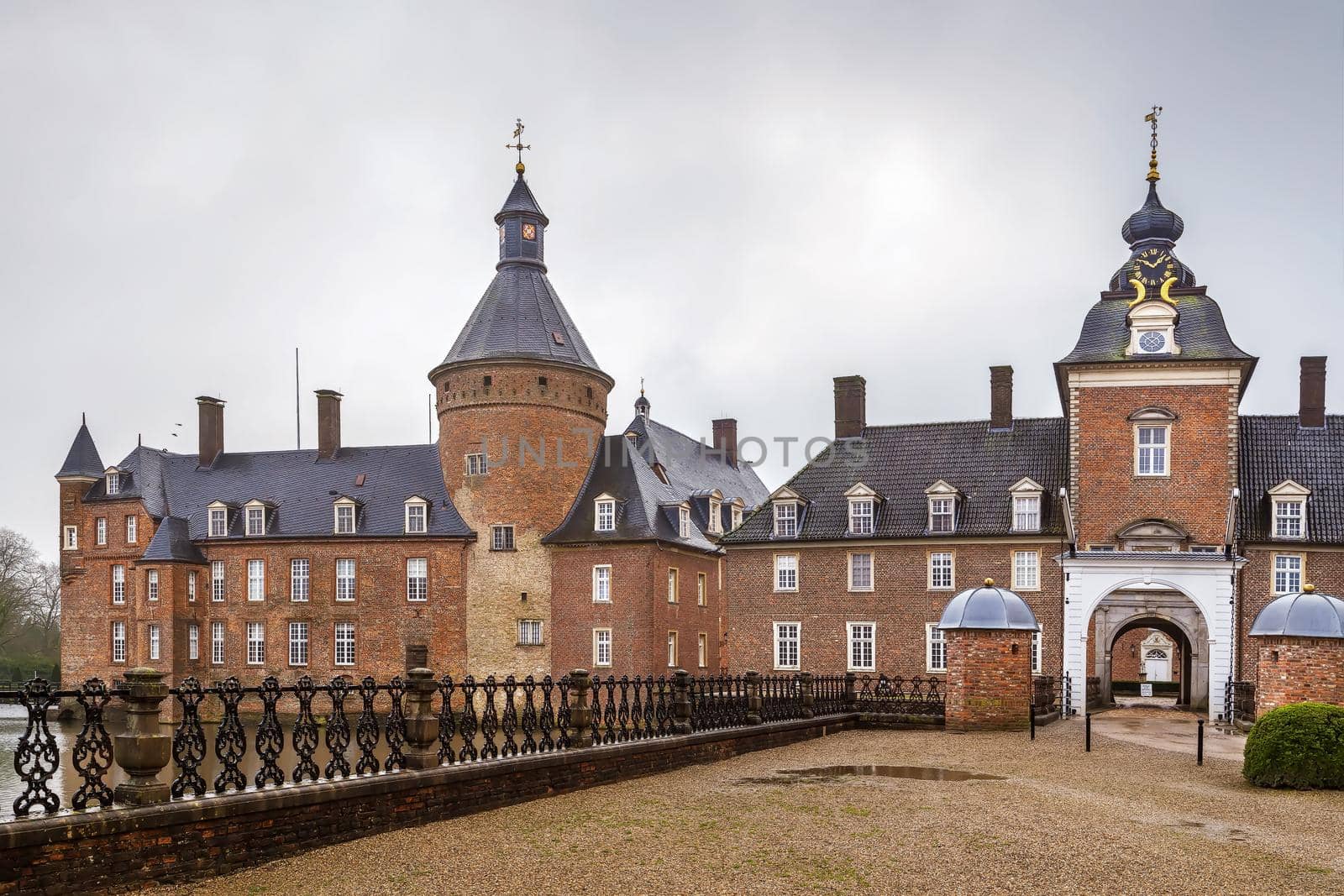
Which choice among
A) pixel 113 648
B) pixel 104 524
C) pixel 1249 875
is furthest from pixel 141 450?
pixel 1249 875

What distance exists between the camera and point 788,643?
115 ft

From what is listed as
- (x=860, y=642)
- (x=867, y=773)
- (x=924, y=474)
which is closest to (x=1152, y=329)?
(x=924, y=474)

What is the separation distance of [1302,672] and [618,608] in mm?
22300

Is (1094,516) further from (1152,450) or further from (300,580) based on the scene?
(300,580)

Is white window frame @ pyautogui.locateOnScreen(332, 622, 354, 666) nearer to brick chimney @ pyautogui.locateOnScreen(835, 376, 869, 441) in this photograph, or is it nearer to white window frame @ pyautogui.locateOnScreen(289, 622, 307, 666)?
white window frame @ pyautogui.locateOnScreen(289, 622, 307, 666)

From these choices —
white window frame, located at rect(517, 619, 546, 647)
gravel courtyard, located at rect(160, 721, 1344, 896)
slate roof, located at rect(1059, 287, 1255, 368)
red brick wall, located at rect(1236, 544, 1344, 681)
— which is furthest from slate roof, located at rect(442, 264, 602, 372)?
gravel courtyard, located at rect(160, 721, 1344, 896)

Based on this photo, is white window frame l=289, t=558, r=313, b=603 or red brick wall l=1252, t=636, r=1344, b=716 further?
white window frame l=289, t=558, r=313, b=603

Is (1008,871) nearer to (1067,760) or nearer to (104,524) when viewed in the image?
(1067,760)

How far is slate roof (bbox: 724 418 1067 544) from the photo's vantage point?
3378 cm

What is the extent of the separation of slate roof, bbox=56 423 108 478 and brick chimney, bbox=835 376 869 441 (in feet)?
91.2

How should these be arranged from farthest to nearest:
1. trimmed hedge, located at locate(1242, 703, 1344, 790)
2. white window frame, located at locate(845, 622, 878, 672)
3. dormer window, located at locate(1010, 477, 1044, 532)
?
1. white window frame, located at locate(845, 622, 878, 672)
2. dormer window, located at locate(1010, 477, 1044, 532)
3. trimmed hedge, located at locate(1242, 703, 1344, 790)

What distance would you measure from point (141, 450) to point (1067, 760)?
38812 millimetres

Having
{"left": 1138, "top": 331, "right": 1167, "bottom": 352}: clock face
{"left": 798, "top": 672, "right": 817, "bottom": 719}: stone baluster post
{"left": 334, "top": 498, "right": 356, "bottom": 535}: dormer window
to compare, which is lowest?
{"left": 798, "top": 672, "right": 817, "bottom": 719}: stone baluster post

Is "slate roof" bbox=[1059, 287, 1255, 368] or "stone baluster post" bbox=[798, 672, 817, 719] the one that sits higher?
"slate roof" bbox=[1059, 287, 1255, 368]
